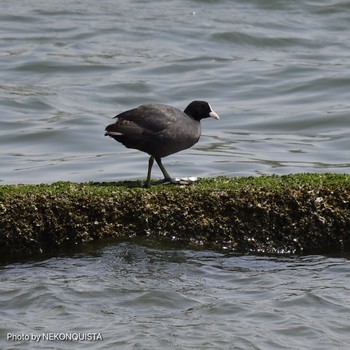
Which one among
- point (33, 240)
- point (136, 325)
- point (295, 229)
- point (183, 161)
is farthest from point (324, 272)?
point (183, 161)

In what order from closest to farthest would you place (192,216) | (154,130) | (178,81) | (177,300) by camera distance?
(177,300), (192,216), (154,130), (178,81)

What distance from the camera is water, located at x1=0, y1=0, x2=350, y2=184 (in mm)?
12430

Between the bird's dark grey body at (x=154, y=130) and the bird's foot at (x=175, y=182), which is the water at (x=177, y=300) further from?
the bird's dark grey body at (x=154, y=130)

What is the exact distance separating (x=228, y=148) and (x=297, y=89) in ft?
11.6

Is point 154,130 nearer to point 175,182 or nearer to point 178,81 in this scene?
point 175,182

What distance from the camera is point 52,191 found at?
7.64 m

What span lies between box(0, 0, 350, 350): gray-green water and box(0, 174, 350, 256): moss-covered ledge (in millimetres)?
155

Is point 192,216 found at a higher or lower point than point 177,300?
higher

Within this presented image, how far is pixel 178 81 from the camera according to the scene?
55.3ft

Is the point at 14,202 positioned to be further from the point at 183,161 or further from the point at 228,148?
the point at 228,148

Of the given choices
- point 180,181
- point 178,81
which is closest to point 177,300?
point 180,181

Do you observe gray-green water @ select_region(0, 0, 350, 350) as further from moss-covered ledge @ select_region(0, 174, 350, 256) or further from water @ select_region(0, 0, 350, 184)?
moss-covered ledge @ select_region(0, 174, 350, 256)

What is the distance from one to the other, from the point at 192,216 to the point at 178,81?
9354mm

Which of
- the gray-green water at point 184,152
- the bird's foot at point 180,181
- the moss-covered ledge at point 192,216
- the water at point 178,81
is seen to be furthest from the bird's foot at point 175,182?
the water at point 178,81
